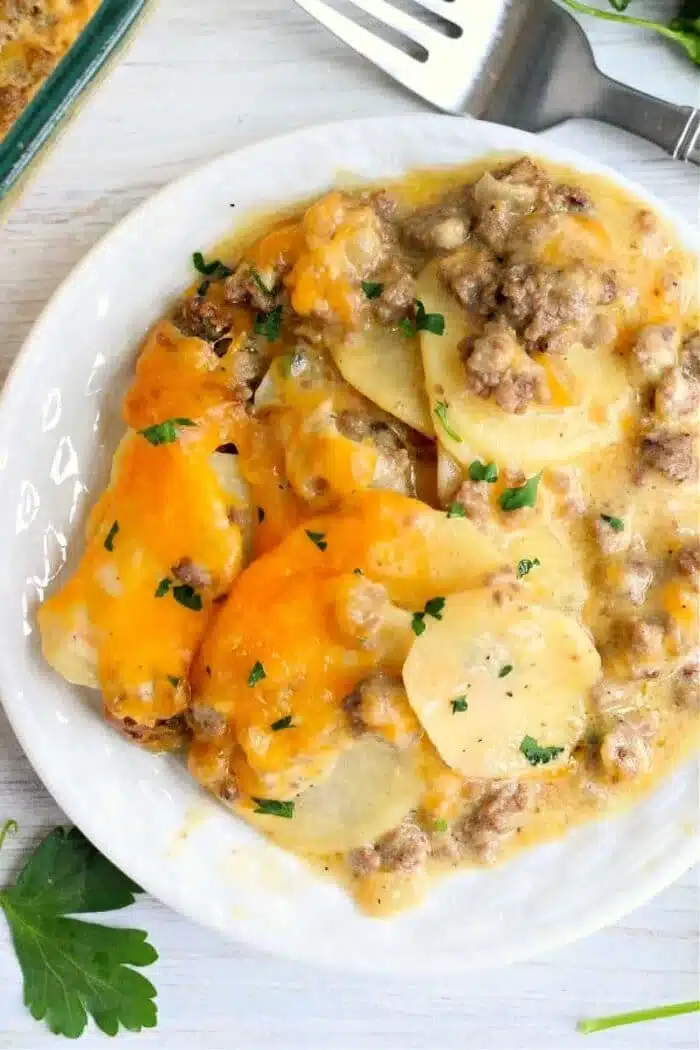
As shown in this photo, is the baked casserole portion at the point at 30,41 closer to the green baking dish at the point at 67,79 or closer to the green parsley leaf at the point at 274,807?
the green baking dish at the point at 67,79

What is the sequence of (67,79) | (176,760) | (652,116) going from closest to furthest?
1. (67,79)
2. (176,760)
3. (652,116)

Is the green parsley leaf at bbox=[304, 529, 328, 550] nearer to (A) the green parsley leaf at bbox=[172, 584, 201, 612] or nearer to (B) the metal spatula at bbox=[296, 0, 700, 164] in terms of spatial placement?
(A) the green parsley leaf at bbox=[172, 584, 201, 612]

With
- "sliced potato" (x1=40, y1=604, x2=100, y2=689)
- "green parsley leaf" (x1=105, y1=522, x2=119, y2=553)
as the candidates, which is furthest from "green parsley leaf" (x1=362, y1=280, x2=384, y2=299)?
"sliced potato" (x1=40, y1=604, x2=100, y2=689)

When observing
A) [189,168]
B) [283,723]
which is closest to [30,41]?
[189,168]

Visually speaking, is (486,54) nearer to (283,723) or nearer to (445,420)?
(445,420)

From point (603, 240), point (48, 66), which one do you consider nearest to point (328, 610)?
point (603, 240)

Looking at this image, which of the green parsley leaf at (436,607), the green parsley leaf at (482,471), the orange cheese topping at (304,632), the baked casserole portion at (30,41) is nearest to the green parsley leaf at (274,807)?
the orange cheese topping at (304,632)
